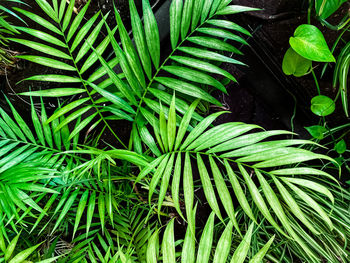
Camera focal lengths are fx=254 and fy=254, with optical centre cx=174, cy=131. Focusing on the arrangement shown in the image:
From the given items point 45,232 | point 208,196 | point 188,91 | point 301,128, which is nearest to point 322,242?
point 301,128

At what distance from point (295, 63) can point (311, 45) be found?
18 cm

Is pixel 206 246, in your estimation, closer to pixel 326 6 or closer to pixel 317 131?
pixel 317 131

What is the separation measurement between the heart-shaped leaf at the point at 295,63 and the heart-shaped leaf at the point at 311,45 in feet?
0.43

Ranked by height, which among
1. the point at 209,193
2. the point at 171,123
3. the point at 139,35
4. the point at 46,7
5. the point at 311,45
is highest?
the point at 46,7

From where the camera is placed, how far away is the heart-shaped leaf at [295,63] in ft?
2.94

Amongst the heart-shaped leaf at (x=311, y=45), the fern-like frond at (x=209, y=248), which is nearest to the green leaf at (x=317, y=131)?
the heart-shaped leaf at (x=311, y=45)

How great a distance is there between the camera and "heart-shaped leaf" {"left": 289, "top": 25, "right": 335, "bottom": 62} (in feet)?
2.32

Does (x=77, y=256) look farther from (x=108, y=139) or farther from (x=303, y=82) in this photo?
(x=303, y=82)

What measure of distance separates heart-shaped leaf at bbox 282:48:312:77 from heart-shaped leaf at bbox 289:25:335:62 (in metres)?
0.13

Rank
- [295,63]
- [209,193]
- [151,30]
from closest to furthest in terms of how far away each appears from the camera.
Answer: [209,193] → [151,30] → [295,63]

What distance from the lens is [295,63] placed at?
0.91 meters

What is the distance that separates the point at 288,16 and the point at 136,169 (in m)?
0.90

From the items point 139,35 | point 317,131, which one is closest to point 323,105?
point 317,131

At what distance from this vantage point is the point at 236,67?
120 cm
